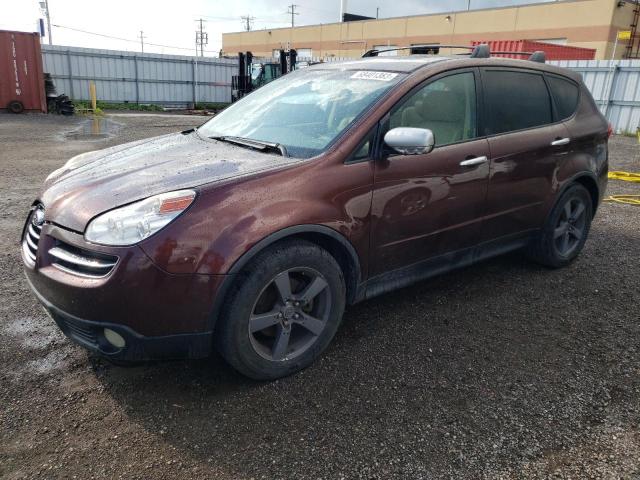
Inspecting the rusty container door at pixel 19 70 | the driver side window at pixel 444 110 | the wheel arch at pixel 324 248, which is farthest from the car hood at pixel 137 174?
the rusty container door at pixel 19 70

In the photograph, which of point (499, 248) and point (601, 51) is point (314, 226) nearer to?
point (499, 248)

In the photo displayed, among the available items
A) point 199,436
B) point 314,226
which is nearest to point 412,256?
point 314,226

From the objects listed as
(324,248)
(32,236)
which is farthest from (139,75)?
(324,248)

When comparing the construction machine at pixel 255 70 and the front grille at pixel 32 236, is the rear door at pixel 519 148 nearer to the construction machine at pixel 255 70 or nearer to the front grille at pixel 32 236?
the front grille at pixel 32 236

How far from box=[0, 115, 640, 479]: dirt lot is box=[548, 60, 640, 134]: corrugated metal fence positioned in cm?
1614

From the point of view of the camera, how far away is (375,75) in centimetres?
334

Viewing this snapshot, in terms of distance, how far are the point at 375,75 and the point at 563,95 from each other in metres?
1.89

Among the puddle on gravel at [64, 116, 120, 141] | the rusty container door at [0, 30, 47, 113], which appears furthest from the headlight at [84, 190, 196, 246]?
the rusty container door at [0, 30, 47, 113]

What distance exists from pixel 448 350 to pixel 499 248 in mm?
1148

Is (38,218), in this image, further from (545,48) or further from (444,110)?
(545,48)

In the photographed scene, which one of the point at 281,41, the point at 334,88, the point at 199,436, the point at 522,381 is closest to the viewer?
the point at 199,436

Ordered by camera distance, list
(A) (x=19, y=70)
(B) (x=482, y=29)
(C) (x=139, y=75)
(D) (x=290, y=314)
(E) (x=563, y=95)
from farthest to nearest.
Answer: (B) (x=482, y=29) → (C) (x=139, y=75) → (A) (x=19, y=70) → (E) (x=563, y=95) → (D) (x=290, y=314)

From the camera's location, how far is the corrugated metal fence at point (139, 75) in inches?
957

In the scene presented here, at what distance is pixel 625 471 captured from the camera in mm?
2215
